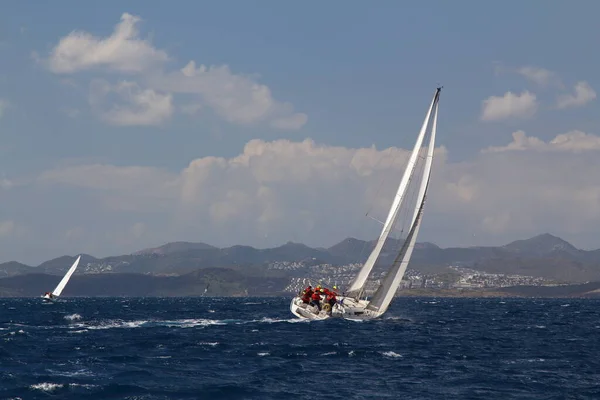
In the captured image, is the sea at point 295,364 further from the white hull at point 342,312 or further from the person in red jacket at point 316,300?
the person in red jacket at point 316,300

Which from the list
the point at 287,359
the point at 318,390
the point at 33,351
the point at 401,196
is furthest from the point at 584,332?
the point at 33,351

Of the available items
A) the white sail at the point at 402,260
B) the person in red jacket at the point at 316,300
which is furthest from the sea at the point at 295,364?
the person in red jacket at the point at 316,300

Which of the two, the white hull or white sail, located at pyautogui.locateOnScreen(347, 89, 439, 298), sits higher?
white sail, located at pyautogui.locateOnScreen(347, 89, 439, 298)

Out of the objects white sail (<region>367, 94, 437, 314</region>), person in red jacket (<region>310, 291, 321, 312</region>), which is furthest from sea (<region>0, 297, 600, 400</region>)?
person in red jacket (<region>310, 291, 321, 312</region>)

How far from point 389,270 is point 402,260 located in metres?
1.87

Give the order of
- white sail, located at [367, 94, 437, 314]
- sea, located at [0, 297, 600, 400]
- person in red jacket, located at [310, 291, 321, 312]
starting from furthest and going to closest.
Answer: person in red jacket, located at [310, 291, 321, 312]
white sail, located at [367, 94, 437, 314]
sea, located at [0, 297, 600, 400]

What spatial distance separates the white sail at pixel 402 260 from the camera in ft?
277

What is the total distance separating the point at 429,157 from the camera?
87125 mm

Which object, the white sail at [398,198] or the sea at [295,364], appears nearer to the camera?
the sea at [295,364]

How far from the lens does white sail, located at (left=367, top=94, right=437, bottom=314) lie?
3327 inches

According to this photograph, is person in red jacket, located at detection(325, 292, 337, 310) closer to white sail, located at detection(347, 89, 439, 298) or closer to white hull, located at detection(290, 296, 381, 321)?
white hull, located at detection(290, 296, 381, 321)

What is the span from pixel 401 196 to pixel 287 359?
136 feet

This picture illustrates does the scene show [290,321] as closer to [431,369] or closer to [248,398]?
[431,369]

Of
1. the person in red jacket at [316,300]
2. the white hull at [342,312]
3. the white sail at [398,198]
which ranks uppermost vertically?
the white sail at [398,198]
